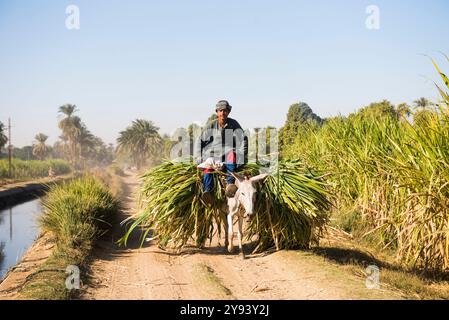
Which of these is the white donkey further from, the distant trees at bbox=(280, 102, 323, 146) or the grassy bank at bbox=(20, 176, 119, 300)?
the distant trees at bbox=(280, 102, 323, 146)

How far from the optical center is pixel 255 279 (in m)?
6.32

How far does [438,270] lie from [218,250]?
157 inches

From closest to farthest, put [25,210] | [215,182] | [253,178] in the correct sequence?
[253,178] → [215,182] → [25,210]

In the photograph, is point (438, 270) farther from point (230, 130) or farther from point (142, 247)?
point (142, 247)

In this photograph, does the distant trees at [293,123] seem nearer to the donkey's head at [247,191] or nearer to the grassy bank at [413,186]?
the grassy bank at [413,186]

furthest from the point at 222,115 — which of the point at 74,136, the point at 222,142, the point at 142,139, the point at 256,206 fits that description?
the point at 74,136

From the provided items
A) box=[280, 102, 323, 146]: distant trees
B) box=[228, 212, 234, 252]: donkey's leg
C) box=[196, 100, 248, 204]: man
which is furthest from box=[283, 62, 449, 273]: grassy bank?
box=[280, 102, 323, 146]: distant trees

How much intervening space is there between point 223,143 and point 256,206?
1364 millimetres

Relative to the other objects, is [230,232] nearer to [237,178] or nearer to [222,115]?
[237,178]

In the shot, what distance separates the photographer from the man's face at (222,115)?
774cm

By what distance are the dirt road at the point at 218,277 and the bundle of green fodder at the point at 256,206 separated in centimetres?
41

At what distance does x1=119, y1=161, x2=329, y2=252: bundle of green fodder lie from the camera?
295 inches

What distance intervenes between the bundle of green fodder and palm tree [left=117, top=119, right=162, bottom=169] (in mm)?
45021

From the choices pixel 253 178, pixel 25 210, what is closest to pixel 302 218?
pixel 253 178
